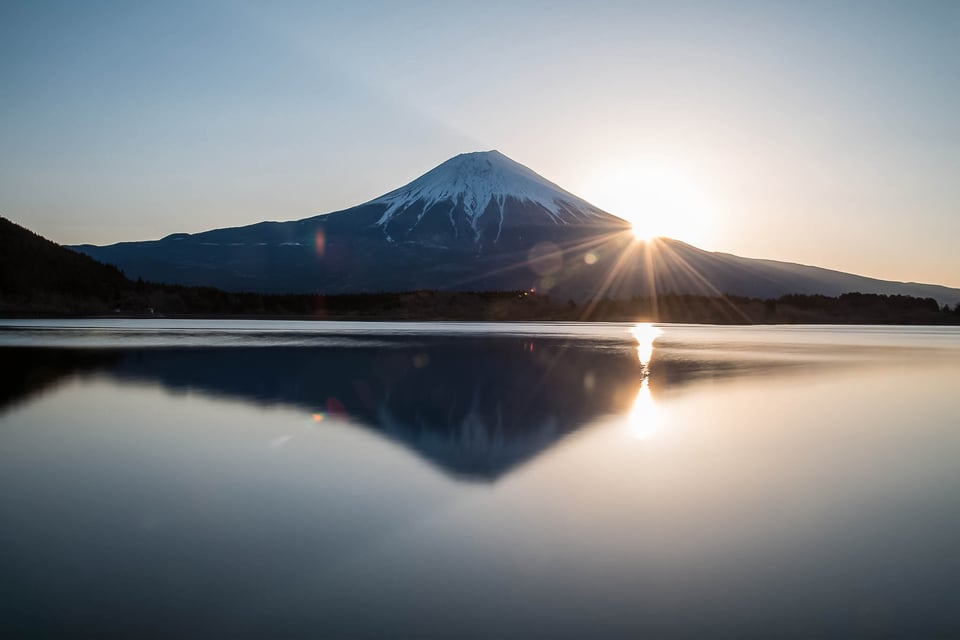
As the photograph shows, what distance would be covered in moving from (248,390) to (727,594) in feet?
50.5

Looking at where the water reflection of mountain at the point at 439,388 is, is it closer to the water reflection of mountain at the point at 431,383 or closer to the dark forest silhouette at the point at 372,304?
the water reflection of mountain at the point at 431,383

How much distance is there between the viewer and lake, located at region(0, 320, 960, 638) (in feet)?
17.2

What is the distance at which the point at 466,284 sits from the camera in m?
199

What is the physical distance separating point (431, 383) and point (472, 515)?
13.1 metres

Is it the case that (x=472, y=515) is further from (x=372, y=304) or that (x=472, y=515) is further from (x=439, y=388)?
(x=372, y=304)

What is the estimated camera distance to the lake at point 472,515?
523 cm

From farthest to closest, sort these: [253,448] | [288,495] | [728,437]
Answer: [728,437], [253,448], [288,495]

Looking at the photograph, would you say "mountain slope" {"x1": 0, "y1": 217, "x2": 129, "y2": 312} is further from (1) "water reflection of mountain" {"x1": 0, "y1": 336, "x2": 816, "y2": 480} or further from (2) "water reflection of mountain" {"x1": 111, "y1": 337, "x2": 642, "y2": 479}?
(2) "water reflection of mountain" {"x1": 111, "y1": 337, "x2": 642, "y2": 479}

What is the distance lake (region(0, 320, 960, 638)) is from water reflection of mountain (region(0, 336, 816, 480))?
157mm

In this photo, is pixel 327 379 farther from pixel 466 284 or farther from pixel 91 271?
pixel 466 284

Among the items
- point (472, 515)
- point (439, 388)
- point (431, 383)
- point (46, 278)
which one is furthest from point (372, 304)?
point (472, 515)

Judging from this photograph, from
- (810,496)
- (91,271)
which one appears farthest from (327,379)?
(91,271)

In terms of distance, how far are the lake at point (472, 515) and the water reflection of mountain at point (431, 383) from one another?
0.52 feet

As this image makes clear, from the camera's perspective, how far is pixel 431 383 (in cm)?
2078
